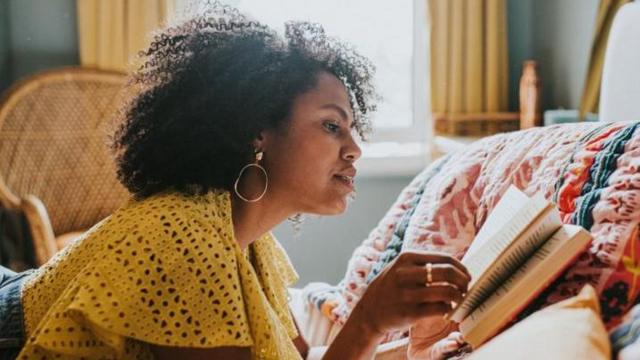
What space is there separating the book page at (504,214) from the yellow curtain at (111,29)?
2.09 m

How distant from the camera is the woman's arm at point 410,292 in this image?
89cm

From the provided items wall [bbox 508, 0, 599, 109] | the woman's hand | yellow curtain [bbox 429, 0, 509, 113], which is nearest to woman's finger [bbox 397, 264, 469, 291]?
the woman's hand

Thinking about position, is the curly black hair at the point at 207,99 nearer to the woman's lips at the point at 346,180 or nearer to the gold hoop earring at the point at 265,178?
the gold hoop earring at the point at 265,178

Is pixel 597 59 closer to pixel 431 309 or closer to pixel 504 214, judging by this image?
pixel 504 214

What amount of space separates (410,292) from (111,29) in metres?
2.23

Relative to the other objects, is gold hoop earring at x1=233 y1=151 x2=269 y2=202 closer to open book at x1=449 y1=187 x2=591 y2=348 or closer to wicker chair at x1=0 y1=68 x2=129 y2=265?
open book at x1=449 y1=187 x2=591 y2=348

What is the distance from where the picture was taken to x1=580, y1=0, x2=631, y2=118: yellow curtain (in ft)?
7.49

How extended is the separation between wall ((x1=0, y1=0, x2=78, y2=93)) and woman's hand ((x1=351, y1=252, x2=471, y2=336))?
7.76ft

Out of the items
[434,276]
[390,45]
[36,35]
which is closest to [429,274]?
[434,276]

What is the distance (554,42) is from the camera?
2.85m

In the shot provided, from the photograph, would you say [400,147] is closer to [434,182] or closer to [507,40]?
[507,40]

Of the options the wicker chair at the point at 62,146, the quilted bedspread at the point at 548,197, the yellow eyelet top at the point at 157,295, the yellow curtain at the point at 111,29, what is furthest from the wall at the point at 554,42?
the yellow eyelet top at the point at 157,295

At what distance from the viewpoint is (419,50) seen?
3137 millimetres

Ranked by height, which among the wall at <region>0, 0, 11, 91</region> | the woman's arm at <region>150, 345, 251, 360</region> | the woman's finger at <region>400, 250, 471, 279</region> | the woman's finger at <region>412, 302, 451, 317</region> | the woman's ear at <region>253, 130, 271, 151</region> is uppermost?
the wall at <region>0, 0, 11, 91</region>
